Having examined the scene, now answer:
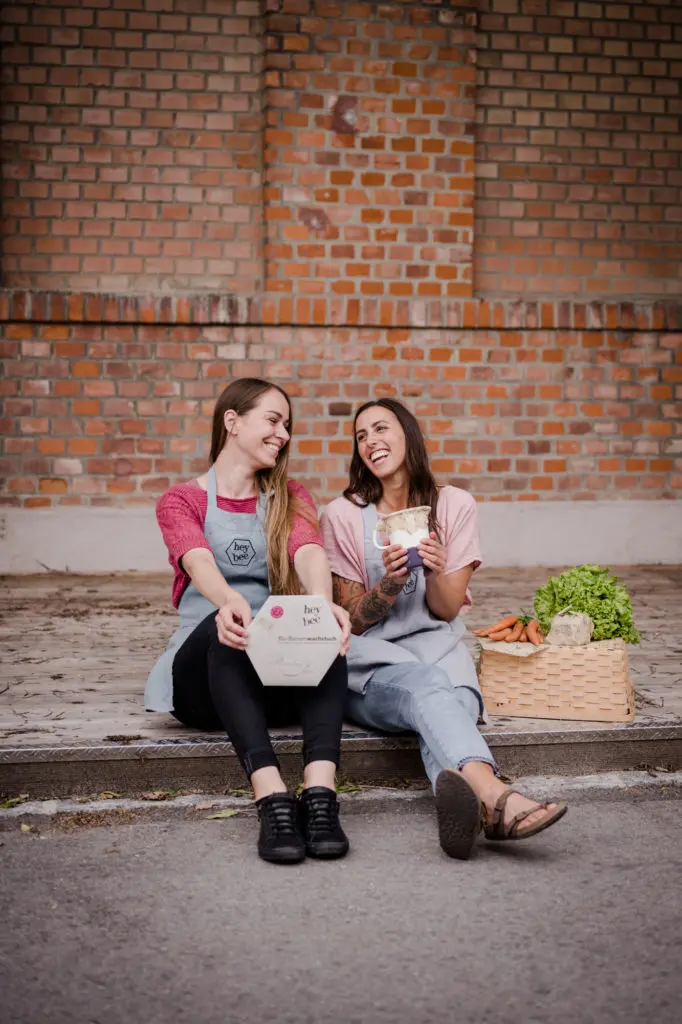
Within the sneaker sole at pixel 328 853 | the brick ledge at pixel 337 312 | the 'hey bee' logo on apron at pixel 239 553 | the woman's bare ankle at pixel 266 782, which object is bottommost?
the sneaker sole at pixel 328 853

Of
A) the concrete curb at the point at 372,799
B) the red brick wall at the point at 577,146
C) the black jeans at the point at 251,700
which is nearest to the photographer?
the black jeans at the point at 251,700

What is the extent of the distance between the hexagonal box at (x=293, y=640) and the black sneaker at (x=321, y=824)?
0.29 m

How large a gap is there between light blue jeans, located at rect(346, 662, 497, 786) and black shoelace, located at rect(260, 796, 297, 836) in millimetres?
388

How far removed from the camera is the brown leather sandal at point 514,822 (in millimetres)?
2807

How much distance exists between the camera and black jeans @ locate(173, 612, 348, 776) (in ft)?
9.90

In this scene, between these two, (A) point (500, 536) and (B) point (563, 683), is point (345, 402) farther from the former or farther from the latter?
(B) point (563, 683)

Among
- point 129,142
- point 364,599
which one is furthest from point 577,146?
point 364,599

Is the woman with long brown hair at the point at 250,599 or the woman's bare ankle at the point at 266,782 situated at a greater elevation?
the woman with long brown hair at the point at 250,599

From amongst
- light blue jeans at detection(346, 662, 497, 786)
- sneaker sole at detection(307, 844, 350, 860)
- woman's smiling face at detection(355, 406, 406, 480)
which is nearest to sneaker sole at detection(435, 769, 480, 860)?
light blue jeans at detection(346, 662, 497, 786)

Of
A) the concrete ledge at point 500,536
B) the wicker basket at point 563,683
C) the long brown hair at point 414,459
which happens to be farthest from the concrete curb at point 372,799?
the concrete ledge at point 500,536

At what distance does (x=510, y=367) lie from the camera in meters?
7.16

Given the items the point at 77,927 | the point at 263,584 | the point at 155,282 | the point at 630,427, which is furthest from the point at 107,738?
the point at 630,427

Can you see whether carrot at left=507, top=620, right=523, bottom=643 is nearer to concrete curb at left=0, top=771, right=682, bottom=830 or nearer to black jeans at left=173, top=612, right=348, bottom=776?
concrete curb at left=0, top=771, right=682, bottom=830

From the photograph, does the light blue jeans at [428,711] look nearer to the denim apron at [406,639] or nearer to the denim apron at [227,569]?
the denim apron at [406,639]
